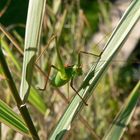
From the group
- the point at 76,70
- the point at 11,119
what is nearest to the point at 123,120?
the point at 76,70

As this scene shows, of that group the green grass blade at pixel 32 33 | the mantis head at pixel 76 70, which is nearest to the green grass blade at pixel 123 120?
the mantis head at pixel 76 70

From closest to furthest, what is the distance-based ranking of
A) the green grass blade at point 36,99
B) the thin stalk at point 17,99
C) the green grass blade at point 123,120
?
the thin stalk at point 17,99 → the green grass blade at point 123,120 → the green grass blade at point 36,99

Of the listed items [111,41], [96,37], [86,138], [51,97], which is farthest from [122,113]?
[96,37]

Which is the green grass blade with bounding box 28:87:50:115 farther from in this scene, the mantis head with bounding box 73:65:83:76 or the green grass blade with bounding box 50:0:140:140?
the green grass blade with bounding box 50:0:140:140


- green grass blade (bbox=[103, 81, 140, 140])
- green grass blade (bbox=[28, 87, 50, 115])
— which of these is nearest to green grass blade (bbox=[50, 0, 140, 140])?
green grass blade (bbox=[103, 81, 140, 140])

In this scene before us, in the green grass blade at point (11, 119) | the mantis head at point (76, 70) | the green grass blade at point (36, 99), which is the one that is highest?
the green grass blade at point (11, 119)

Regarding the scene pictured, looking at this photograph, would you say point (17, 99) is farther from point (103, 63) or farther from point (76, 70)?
point (76, 70)

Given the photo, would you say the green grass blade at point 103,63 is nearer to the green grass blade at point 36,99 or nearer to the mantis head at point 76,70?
the mantis head at point 76,70
